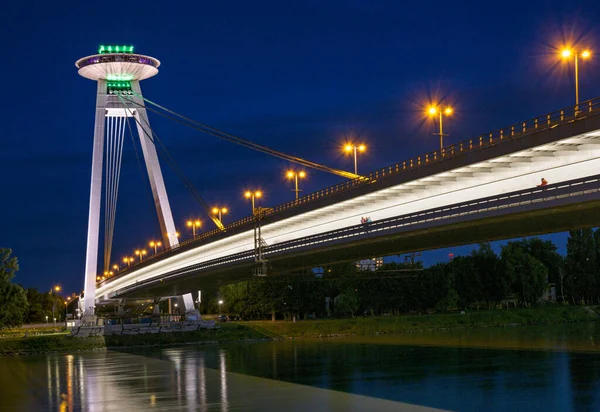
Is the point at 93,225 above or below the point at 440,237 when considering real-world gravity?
above

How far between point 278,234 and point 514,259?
55.2m

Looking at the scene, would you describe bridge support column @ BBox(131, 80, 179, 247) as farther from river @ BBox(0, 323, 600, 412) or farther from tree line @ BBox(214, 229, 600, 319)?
river @ BBox(0, 323, 600, 412)

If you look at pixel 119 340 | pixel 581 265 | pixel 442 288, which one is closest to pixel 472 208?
pixel 119 340

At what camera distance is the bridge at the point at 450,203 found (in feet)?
121

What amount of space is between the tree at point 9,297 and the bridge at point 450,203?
25.8 metres

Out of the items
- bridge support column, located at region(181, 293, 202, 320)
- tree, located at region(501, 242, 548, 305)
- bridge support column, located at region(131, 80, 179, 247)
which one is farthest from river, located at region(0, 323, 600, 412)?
tree, located at region(501, 242, 548, 305)

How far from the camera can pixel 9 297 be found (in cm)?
8706

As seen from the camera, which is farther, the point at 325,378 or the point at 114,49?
the point at 114,49

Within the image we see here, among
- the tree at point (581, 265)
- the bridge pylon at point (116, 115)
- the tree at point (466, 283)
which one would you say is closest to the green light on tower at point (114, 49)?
the bridge pylon at point (116, 115)

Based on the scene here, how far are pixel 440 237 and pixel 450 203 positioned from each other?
283cm

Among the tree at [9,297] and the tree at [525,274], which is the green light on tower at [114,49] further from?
the tree at [525,274]

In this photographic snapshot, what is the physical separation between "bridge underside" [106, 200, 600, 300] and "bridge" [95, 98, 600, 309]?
6 cm

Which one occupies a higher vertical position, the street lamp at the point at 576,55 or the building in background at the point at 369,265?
the street lamp at the point at 576,55

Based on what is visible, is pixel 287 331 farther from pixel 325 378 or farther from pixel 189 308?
pixel 325 378
